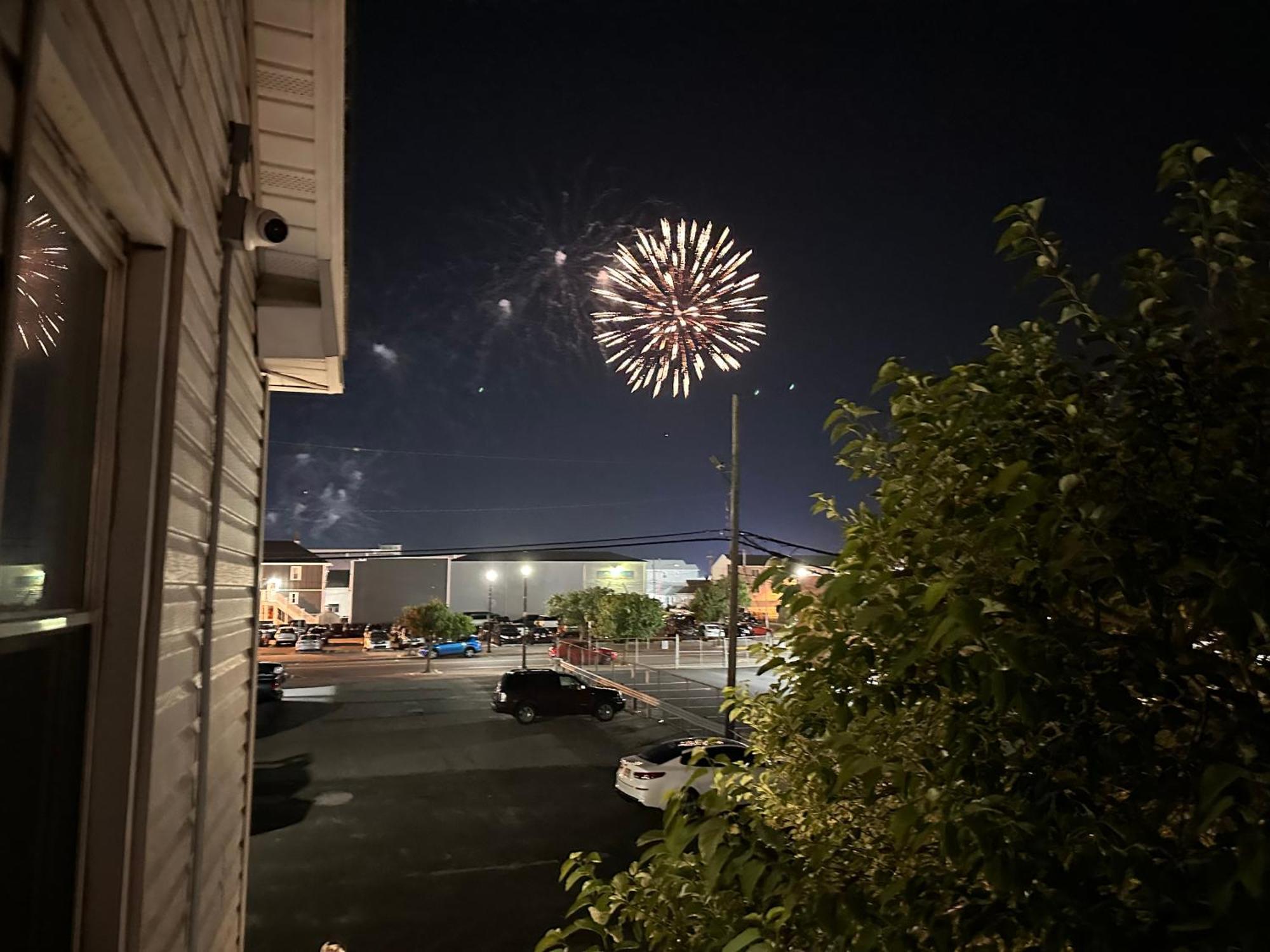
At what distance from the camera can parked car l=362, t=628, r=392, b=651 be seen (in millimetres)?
47938

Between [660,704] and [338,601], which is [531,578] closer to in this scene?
[338,601]

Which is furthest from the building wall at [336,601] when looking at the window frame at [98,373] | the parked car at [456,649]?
the window frame at [98,373]

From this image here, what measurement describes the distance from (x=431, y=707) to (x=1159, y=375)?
25261mm

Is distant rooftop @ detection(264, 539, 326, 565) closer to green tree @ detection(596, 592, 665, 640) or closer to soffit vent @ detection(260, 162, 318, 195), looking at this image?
green tree @ detection(596, 592, 665, 640)

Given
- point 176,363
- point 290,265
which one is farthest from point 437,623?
point 176,363

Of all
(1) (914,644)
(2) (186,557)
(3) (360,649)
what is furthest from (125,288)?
(3) (360,649)

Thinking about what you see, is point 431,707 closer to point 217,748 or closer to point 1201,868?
point 217,748

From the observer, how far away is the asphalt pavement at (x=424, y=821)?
28.4ft

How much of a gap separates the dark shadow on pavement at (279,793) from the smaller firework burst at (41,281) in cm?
1067

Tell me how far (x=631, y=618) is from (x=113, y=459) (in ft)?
116

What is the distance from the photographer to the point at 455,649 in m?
44.8

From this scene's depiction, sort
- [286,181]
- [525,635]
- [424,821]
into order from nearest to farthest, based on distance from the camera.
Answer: [286,181]
[424,821]
[525,635]

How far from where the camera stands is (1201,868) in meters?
1.17

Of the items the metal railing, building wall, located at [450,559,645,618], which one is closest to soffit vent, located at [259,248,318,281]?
the metal railing
